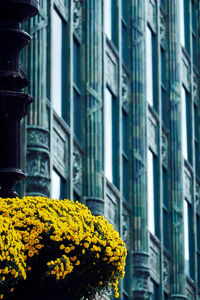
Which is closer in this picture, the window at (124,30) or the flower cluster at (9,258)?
the flower cluster at (9,258)

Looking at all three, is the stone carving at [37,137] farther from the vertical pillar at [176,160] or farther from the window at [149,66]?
the vertical pillar at [176,160]

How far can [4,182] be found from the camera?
12320 millimetres

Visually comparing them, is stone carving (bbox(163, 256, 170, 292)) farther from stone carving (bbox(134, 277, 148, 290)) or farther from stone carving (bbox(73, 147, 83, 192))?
stone carving (bbox(73, 147, 83, 192))

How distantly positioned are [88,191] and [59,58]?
3.72m

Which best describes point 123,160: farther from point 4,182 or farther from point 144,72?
point 4,182

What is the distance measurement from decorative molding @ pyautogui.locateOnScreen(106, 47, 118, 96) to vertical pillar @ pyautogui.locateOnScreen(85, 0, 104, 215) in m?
1.74

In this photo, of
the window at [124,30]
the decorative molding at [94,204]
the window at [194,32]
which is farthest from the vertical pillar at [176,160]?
the decorative molding at [94,204]

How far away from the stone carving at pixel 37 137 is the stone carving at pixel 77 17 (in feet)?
17.6

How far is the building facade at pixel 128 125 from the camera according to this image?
29156 millimetres

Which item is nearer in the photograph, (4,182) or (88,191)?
(4,182)

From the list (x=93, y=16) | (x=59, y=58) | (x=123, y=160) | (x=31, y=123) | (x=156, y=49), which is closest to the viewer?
(x=31, y=123)

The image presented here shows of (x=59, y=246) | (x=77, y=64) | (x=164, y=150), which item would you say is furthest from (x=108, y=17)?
(x=59, y=246)

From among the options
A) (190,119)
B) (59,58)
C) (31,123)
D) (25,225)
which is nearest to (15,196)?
(25,225)

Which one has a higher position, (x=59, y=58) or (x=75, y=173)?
(x=59, y=58)
